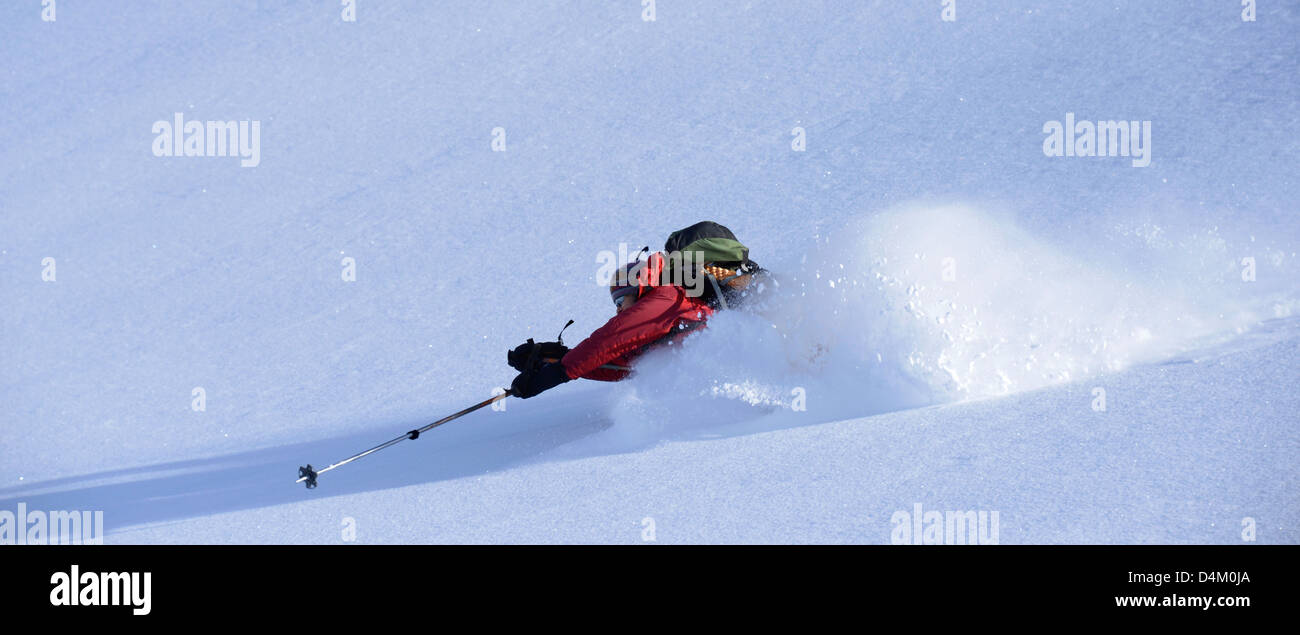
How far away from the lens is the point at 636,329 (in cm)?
547

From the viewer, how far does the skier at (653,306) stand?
5480 millimetres

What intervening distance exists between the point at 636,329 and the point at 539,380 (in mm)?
485

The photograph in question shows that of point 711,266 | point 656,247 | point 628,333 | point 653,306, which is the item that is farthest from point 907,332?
point 656,247

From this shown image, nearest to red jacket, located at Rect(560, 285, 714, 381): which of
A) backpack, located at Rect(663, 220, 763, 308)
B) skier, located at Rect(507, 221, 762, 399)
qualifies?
skier, located at Rect(507, 221, 762, 399)

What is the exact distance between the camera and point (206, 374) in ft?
29.5

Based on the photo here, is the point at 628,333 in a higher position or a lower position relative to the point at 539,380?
higher

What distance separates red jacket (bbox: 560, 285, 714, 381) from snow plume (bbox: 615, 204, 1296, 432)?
0.13m

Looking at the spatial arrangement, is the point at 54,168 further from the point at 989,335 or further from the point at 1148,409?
the point at 1148,409

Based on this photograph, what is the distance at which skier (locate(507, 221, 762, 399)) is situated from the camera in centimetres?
548

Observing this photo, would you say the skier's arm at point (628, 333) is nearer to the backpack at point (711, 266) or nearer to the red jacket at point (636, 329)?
the red jacket at point (636, 329)

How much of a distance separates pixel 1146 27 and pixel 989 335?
800 centimetres

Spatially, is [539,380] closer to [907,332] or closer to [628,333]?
[628,333]

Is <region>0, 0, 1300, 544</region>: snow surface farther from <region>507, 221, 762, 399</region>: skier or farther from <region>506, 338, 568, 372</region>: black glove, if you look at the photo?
<region>506, 338, 568, 372</region>: black glove

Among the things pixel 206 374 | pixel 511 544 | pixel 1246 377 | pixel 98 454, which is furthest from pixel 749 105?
pixel 511 544
